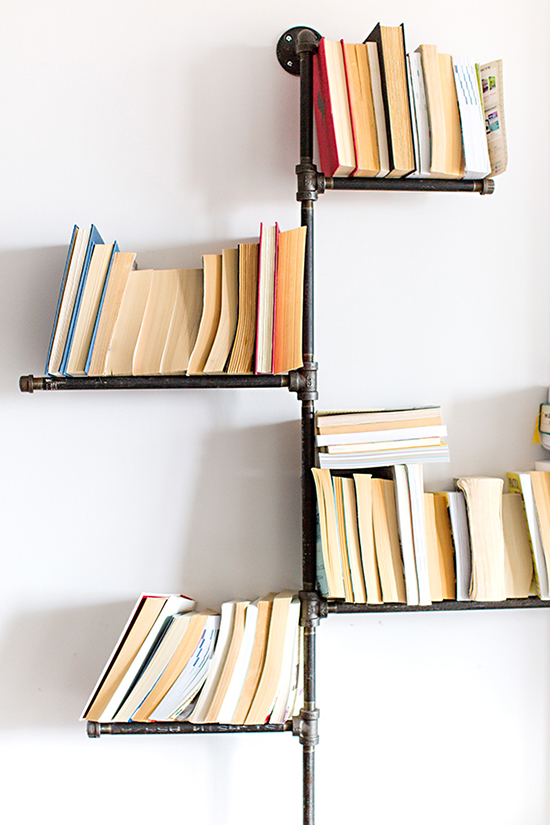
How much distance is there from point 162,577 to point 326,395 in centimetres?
44

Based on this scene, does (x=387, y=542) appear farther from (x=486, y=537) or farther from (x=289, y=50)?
(x=289, y=50)

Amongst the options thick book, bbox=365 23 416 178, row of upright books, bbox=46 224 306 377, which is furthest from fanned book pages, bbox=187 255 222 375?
thick book, bbox=365 23 416 178

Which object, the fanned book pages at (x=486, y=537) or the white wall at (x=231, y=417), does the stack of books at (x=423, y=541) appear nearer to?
the fanned book pages at (x=486, y=537)

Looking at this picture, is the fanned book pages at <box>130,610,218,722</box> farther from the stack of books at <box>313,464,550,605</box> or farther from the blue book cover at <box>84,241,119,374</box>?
the blue book cover at <box>84,241,119,374</box>

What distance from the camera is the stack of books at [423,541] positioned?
35.9 inches

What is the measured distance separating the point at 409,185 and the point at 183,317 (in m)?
0.44

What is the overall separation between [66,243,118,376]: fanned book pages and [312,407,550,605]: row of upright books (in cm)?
40

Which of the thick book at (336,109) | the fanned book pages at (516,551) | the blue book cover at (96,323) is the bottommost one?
the fanned book pages at (516,551)

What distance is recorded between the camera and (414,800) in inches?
41.2

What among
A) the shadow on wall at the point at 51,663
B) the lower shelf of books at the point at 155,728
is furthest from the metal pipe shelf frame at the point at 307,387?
the shadow on wall at the point at 51,663

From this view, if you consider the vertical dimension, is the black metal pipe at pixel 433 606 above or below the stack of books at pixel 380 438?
below

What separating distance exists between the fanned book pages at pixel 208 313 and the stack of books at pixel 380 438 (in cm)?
21

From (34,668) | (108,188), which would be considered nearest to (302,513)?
(34,668)

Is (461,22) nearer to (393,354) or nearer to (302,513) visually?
(393,354)
